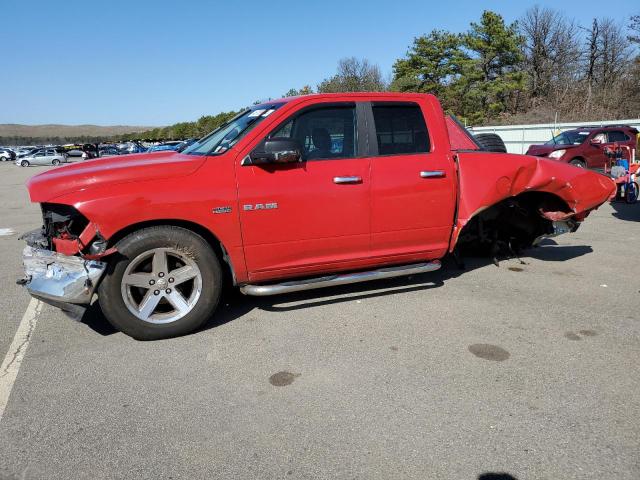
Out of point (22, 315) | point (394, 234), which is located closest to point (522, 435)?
point (394, 234)

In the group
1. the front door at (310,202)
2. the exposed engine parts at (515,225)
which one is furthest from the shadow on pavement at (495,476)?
the exposed engine parts at (515,225)

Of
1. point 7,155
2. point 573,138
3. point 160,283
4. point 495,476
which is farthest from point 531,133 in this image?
point 7,155

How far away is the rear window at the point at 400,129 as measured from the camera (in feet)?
15.4

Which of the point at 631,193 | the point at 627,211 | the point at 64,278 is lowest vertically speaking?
the point at 627,211

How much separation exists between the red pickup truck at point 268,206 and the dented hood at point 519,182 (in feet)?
0.05

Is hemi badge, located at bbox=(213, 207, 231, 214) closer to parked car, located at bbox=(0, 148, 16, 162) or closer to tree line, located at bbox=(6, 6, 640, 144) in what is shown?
tree line, located at bbox=(6, 6, 640, 144)

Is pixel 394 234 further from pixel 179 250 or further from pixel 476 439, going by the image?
pixel 476 439

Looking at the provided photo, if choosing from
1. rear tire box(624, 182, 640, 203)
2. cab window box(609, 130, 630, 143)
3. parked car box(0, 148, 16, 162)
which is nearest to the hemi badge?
rear tire box(624, 182, 640, 203)

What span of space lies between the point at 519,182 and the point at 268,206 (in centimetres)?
264

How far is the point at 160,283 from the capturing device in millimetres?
4059

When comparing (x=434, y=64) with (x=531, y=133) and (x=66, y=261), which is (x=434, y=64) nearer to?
(x=531, y=133)

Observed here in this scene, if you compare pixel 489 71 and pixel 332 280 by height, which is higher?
pixel 489 71

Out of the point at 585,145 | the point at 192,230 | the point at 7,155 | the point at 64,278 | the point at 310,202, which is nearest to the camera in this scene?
the point at 64,278

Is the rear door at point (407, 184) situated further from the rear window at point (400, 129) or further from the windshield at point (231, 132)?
the windshield at point (231, 132)
